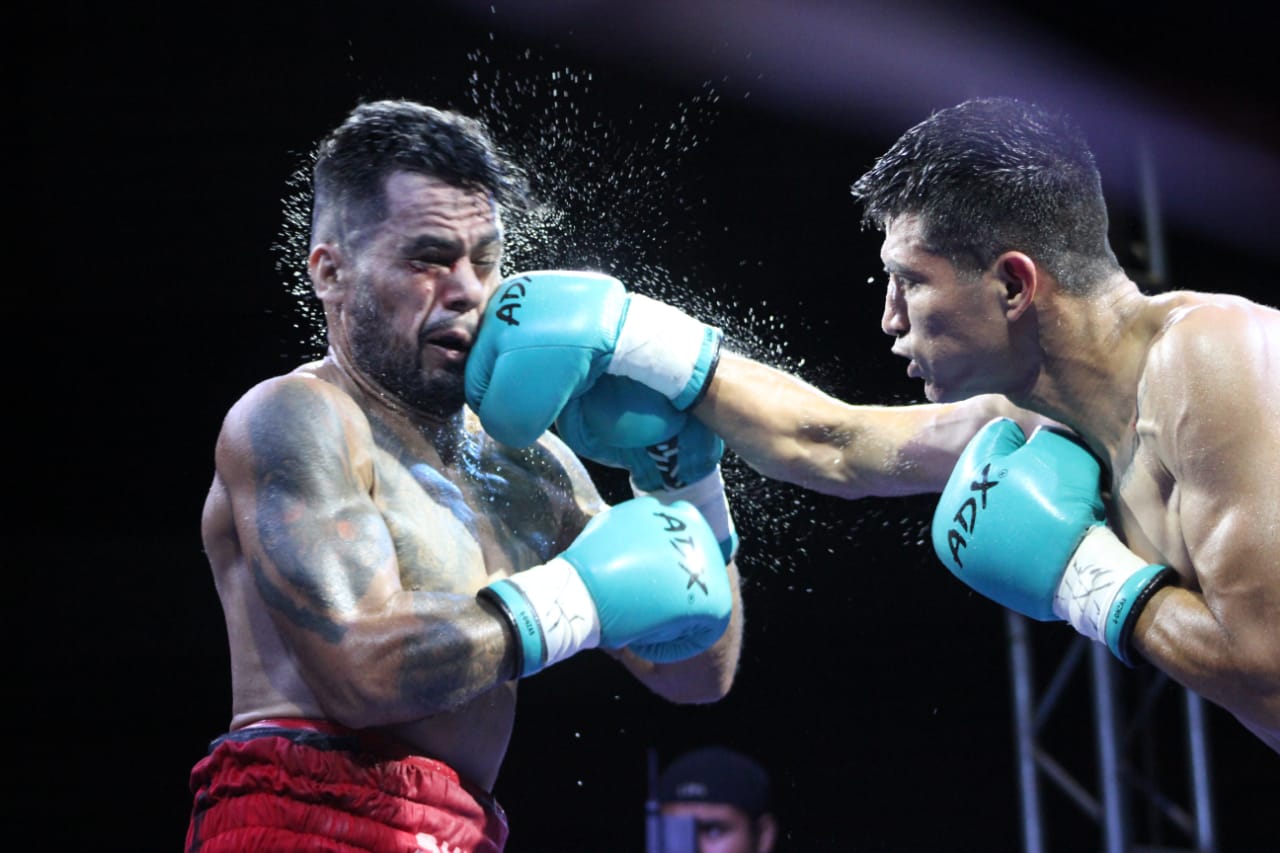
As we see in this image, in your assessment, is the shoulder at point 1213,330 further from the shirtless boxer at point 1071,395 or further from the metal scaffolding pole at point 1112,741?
the metal scaffolding pole at point 1112,741

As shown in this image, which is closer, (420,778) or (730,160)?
(420,778)

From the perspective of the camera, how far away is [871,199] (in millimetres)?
2367

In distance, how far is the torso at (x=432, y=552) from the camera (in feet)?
6.73

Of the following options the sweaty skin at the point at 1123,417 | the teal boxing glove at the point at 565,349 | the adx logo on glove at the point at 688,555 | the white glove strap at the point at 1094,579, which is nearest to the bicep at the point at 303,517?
the teal boxing glove at the point at 565,349

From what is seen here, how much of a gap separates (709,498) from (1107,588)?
80cm

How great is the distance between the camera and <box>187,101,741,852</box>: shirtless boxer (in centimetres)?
194

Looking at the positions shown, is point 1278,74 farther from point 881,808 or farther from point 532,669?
point 532,669

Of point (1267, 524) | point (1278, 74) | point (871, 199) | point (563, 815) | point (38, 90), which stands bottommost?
point (563, 815)

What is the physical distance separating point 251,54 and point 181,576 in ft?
5.47

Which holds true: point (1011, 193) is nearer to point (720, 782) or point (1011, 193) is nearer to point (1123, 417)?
point (1123, 417)

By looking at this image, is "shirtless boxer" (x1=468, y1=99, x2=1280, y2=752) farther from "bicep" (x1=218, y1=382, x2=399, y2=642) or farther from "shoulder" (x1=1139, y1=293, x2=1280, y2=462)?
"bicep" (x1=218, y1=382, x2=399, y2=642)

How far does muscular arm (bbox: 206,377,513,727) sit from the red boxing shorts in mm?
76

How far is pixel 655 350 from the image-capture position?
2371 mm

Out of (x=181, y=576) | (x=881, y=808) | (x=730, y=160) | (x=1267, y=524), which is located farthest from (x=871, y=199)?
(x=881, y=808)
